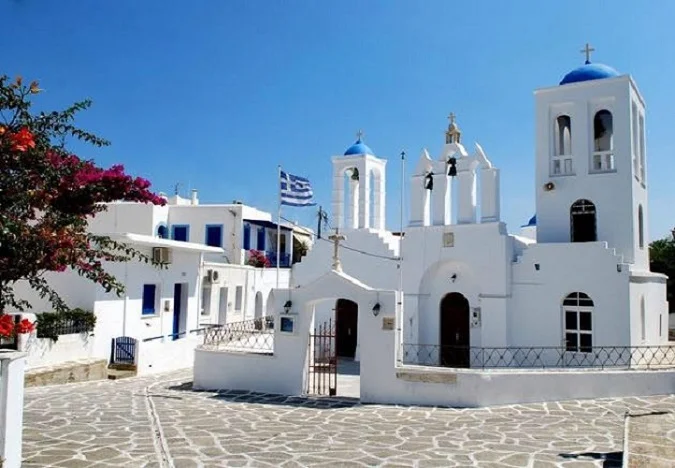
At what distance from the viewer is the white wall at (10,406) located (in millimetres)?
6867

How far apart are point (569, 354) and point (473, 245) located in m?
4.36

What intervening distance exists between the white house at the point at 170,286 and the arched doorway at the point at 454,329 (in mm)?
7023

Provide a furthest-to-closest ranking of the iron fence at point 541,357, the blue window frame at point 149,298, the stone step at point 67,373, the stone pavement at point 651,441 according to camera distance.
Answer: the blue window frame at point 149,298 → the iron fence at point 541,357 → the stone step at point 67,373 → the stone pavement at point 651,441

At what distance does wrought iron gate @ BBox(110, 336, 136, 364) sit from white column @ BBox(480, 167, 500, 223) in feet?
38.4

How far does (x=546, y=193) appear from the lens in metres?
19.3

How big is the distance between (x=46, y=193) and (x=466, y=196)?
1444 cm

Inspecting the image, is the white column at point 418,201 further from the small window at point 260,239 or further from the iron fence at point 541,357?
the small window at point 260,239

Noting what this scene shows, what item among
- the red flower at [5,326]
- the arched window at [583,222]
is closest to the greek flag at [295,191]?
the arched window at [583,222]

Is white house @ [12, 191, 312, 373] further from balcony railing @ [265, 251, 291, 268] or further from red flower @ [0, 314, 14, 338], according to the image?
red flower @ [0, 314, 14, 338]

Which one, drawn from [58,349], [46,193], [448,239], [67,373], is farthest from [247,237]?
[46,193]

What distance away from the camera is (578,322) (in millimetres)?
17812

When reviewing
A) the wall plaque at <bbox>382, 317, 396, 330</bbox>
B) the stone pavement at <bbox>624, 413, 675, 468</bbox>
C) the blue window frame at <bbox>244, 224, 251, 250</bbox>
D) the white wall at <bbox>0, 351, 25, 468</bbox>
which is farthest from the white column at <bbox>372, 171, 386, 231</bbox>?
the white wall at <bbox>0, 351, 25, 468</bbox>

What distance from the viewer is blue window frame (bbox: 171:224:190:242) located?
30438 millimetres

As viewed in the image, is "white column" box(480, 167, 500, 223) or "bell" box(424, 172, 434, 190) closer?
"white column" box(480, 167, 500, 223)
